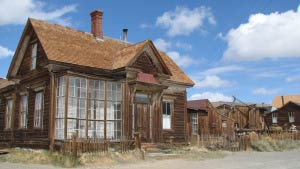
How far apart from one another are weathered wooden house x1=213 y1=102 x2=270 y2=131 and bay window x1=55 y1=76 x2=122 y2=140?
21.7 metres

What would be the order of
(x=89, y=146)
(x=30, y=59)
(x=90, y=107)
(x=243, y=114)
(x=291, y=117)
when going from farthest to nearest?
(x=291, y=117) < (x=243, y=114) < (x=30, y=59) < (x=90, y=107) < (x=89, y=146)

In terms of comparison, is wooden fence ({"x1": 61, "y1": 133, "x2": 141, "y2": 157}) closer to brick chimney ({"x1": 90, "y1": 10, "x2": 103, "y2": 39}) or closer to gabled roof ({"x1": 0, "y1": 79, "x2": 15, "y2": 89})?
brick chimney ({"x1": 90, "y1": 10, "x2": 103, "y2": 39})

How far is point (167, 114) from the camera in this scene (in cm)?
2231

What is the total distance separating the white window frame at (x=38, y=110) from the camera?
18.6 metres

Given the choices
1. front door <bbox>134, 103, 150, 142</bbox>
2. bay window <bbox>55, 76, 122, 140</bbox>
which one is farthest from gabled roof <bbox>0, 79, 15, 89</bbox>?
front door <bbox>134, 103, 150, 142</bbox>

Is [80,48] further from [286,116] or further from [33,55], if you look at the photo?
[286,116]

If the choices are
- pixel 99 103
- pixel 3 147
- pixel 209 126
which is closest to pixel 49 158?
pixel 99 103

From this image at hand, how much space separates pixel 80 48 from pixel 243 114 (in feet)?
84.1

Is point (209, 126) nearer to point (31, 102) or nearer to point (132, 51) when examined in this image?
point (132, 51)

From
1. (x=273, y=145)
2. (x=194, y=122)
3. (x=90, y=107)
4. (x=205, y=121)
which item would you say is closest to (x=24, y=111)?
(x=90, y=107)

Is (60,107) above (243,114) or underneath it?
above

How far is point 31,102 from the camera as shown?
19703 millimetres

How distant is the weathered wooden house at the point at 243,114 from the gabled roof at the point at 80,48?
18227 mm

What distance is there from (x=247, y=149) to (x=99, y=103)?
1030cm
